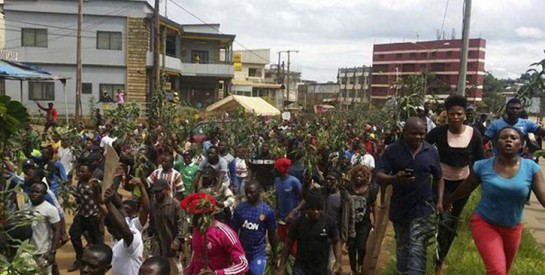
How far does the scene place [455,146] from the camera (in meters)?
5.02

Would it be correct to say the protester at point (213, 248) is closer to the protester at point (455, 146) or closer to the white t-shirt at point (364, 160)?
the protester at point (455, 146)

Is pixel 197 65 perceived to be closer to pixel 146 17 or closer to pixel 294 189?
pixel 146 17

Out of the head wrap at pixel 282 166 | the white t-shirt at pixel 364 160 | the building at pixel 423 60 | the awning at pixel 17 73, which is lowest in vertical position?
the white t-shirt at pixel 364 160

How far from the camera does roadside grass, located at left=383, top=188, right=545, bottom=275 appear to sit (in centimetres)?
615

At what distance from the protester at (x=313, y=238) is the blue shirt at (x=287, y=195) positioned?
70.7 inches

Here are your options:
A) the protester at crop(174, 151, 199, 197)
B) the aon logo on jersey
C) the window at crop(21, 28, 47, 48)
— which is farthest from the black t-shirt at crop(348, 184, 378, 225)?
the window at crop(21, 28, 47, 48)

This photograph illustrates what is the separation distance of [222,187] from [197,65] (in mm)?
30486

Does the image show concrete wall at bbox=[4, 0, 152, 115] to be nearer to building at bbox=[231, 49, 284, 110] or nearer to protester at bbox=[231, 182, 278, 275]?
building at bbox=[231, 49, 284, 110]

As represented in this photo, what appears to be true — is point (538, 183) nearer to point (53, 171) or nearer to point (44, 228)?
point (44, 228)

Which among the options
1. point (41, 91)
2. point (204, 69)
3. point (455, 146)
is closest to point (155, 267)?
point (455, 146)

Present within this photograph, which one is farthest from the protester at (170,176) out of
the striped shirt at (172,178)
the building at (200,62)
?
the building at (200,62)

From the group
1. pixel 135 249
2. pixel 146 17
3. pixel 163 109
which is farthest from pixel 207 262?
pixel 146 17

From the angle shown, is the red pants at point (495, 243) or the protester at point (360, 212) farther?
the protester at point (360, 212)

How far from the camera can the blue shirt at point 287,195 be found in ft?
23.5
